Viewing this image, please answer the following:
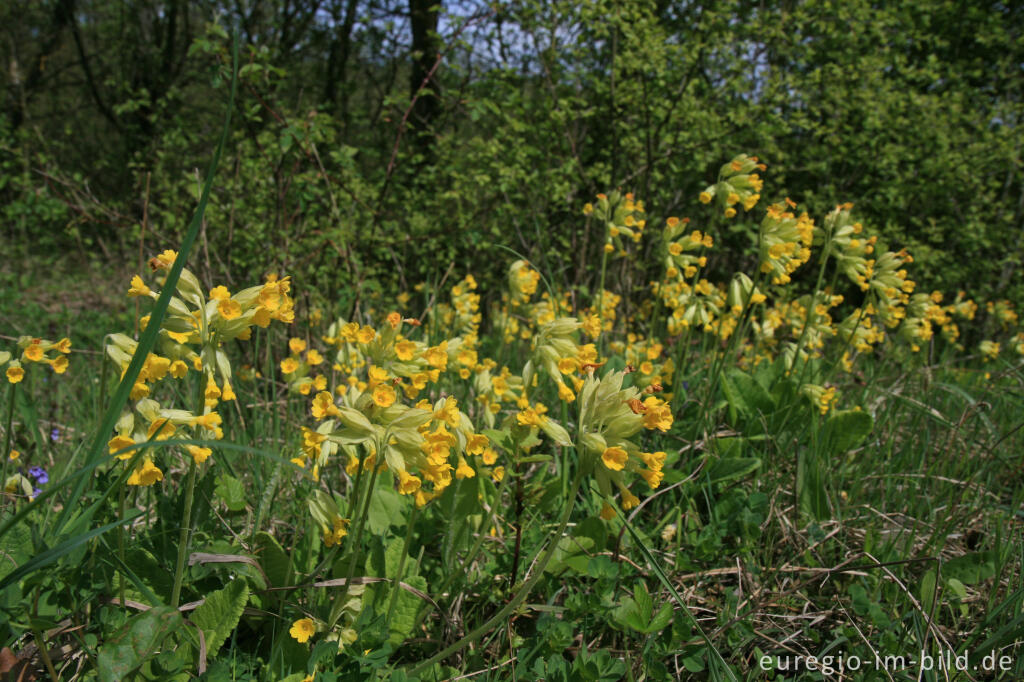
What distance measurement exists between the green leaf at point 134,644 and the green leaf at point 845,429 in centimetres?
226

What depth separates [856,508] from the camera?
2.21m

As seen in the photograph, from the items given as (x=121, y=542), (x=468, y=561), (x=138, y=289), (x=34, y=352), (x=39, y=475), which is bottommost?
(x=39, y=475)

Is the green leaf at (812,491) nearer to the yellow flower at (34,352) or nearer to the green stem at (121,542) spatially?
the green stem at (121,542)

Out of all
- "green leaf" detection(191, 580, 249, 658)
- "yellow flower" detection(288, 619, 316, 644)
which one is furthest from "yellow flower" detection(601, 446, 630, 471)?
"green leaf" detection(191, 580, 249, 658)

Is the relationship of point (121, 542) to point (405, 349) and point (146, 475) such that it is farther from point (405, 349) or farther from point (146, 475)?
point (405, 349)

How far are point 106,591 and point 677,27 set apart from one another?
6872 millimetres

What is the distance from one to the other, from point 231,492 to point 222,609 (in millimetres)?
363

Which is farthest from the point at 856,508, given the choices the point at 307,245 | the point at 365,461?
the point at 307,245

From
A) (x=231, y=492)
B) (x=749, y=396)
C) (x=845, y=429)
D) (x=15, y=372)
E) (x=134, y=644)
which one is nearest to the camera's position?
(x=134, y=644)

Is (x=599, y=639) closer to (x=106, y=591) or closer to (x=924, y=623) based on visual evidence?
(x=924, y=623)

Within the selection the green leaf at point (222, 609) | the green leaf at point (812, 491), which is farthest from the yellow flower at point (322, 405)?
the green leaf at point (812, 491)

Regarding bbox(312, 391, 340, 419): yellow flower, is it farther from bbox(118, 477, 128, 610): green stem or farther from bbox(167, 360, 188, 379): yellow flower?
bbox(118, 477, 128, 610): green stem

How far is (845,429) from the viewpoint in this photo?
2570mm

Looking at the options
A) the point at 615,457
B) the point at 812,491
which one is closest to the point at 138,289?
the point at 615,457
